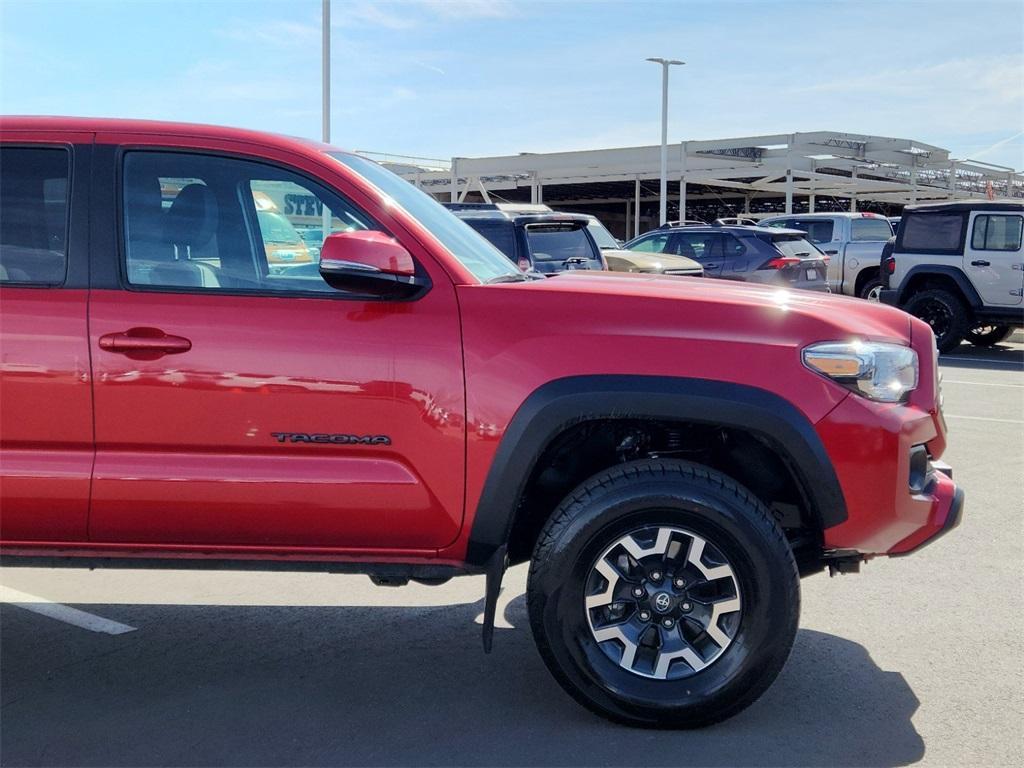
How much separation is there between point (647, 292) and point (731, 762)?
154cm

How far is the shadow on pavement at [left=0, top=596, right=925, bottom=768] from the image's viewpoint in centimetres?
347

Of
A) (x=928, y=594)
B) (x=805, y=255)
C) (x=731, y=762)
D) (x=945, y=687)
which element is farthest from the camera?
(x=805, y=255)

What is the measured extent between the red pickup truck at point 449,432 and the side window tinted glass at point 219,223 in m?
0.02

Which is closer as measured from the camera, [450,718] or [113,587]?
[450,718]

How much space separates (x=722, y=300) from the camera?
12.1 feet

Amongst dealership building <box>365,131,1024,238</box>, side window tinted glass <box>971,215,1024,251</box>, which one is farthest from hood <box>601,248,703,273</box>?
dealership building <box>365,131,1024,238</box>

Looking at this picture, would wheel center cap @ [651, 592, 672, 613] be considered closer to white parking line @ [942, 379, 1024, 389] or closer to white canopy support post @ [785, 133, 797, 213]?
white parking line @ [942, 379, 1024, 389]

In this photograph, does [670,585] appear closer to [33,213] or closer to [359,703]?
[359,703]

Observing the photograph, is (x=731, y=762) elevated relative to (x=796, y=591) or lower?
lower

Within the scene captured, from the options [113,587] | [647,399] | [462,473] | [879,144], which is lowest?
[113,587]

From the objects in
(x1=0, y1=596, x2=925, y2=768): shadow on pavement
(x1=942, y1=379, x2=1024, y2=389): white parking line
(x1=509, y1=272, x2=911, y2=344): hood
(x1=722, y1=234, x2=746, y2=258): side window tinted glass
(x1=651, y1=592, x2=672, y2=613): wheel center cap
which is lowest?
(x1=0, y1=596, x2=925, y2=768): shadow on pavement

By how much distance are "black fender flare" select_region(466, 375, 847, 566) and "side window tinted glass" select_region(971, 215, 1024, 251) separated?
12.4 meters

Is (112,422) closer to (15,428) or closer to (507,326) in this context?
(15,428)

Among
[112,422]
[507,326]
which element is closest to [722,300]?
[507,326]
